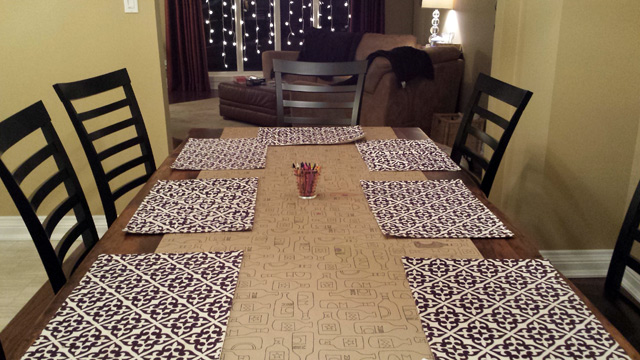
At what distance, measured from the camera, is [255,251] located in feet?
3.94

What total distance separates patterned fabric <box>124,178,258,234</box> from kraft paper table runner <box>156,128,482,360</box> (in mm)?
30

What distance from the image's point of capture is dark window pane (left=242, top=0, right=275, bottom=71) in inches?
311

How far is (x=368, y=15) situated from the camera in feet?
25.2

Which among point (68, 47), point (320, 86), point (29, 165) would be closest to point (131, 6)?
point (68, 47)

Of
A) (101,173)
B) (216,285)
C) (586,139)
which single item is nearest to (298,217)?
(216,285)

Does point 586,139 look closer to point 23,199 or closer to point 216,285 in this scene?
point 216,285

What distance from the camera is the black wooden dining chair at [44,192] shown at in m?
1.29

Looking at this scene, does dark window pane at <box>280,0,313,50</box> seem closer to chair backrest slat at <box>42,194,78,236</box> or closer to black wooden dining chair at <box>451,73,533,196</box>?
black wooden dining chair at <box>451,73,533,196</box>

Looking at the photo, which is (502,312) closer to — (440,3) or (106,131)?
(106,131)

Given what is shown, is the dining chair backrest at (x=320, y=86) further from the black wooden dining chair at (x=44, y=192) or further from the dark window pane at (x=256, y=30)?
the dark window pane at (x=256, y=30)

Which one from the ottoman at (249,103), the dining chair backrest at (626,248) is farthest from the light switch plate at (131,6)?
the ottoman at (249,103)

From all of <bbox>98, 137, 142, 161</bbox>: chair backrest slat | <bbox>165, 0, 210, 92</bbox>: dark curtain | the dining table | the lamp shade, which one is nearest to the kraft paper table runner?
the dining table

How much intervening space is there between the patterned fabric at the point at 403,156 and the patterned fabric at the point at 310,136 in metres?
0.08

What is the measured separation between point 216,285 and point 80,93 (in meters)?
1.12
